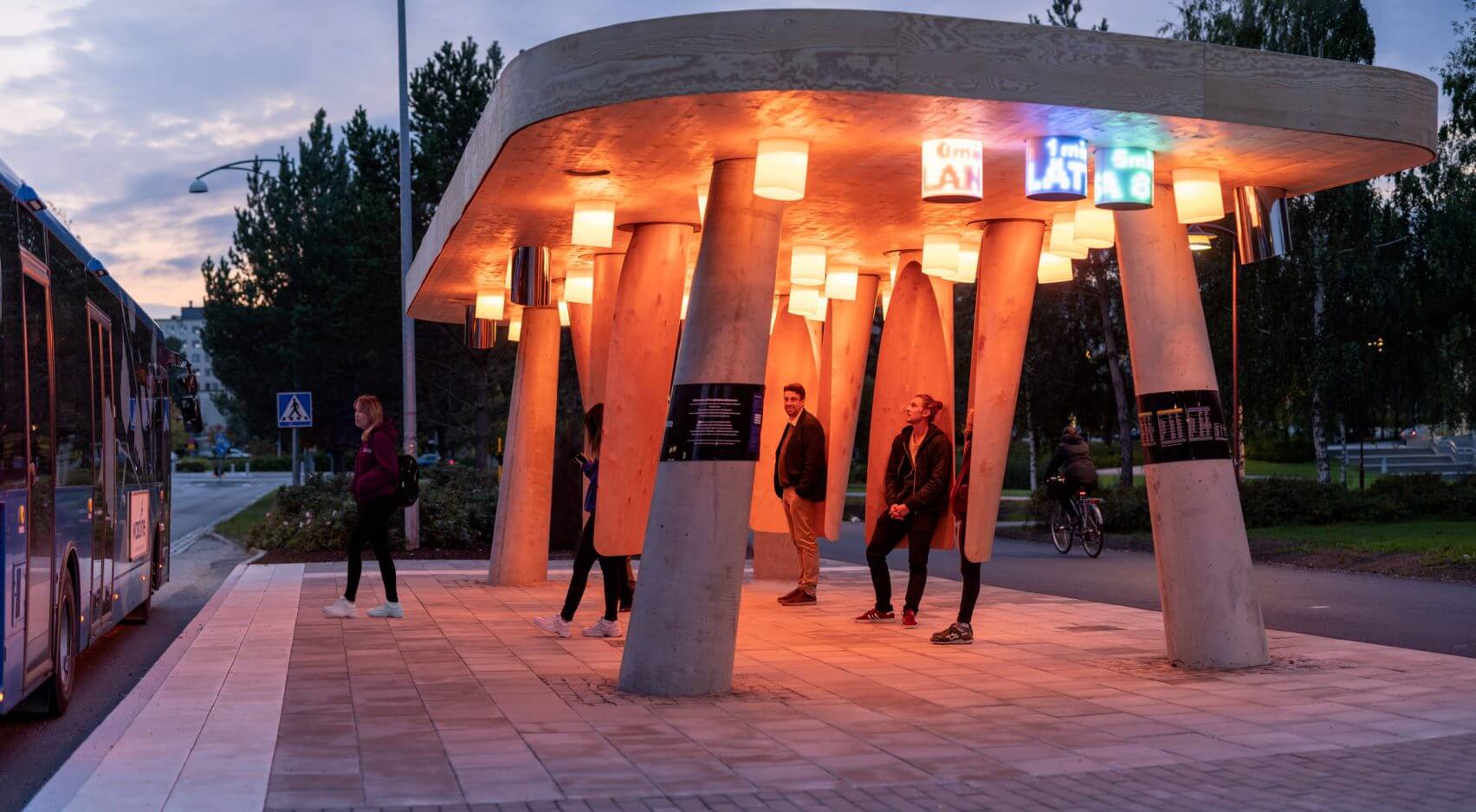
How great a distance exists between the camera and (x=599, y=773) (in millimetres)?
6980

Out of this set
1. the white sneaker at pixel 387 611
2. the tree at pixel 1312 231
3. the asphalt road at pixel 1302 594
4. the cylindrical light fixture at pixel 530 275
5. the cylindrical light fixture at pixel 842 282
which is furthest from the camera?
the tree at pixel 1312 231

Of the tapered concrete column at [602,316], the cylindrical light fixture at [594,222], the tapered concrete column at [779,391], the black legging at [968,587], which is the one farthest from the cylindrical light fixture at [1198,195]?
the tapered concrete column at [779,391]

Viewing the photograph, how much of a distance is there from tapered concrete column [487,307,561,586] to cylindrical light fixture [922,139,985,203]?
9417 mm

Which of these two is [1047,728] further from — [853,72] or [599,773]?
[853,72]

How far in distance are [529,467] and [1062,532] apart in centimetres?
980

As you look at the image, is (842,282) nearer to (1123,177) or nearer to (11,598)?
(1123,177)

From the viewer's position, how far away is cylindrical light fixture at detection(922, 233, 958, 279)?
14.1 m

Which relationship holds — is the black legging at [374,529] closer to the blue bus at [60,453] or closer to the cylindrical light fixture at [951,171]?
the blue bus at [60,453]

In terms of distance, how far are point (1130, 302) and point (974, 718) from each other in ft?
11.6

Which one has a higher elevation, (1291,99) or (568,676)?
(1291,99)

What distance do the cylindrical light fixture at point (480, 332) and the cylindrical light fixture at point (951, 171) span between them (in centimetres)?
1032

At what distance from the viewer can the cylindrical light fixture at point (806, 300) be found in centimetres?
1616

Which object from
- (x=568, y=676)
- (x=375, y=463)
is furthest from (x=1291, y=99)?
(x=375, y=463)

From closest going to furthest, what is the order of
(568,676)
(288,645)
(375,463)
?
1. (568,676)
2. (288,645)
3. (375,463)
